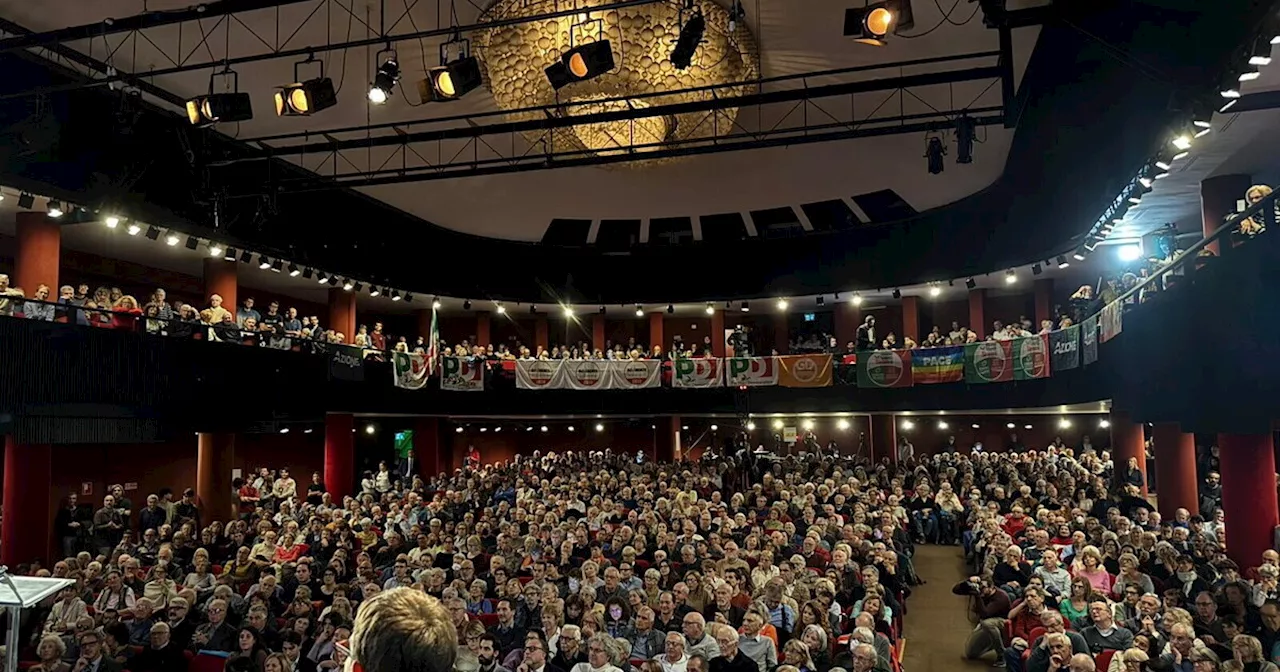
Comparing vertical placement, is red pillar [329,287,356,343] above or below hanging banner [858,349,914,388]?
above

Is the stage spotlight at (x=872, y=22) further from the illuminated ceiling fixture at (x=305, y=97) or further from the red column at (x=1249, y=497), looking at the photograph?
the red column at (x=1249, y=497)

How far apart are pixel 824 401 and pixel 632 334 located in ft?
30.0

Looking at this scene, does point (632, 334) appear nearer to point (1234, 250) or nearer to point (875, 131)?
point (875, 131)

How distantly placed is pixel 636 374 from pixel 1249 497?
11.5 metres

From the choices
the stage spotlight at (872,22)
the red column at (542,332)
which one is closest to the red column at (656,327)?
the red column at (542,332)

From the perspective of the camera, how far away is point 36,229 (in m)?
12.4

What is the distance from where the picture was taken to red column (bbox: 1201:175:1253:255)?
12.0m

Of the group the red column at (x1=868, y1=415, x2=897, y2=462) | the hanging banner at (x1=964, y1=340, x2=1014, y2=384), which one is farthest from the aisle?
the red column at (x1=868, y1=415, x2=897, y2=462)

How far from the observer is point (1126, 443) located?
49.4 feet

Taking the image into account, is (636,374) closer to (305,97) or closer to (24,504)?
(305,97)

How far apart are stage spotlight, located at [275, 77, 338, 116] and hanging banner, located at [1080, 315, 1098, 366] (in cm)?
1049

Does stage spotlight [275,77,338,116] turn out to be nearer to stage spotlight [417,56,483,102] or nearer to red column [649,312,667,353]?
stage spotlight [417,56,483,102]

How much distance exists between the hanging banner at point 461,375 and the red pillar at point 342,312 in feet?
9.46

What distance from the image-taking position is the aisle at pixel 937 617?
29.3 feet
